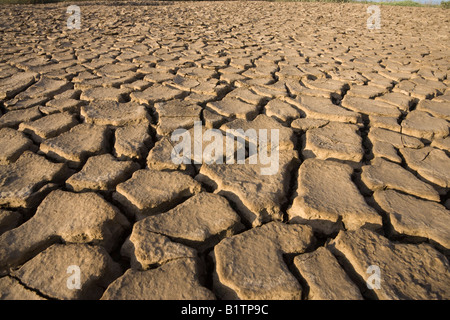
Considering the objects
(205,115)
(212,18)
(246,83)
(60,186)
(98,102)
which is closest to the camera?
(60,186)

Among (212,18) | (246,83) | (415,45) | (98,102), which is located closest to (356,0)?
(212,18)

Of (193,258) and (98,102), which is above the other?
(98,102)

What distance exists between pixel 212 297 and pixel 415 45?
4.27m

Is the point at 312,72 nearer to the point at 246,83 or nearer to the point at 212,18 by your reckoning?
the point at 246,83

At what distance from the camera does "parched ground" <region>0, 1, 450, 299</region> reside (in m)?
0.80

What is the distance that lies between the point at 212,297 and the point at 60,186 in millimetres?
796

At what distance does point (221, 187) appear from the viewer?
1130mm

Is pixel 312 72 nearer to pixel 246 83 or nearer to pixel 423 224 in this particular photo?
pixel 246 83

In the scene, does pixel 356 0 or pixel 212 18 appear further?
pixel 356 0

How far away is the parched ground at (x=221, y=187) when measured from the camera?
2.61ft

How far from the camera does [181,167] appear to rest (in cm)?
125

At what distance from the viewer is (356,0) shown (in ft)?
39.4
